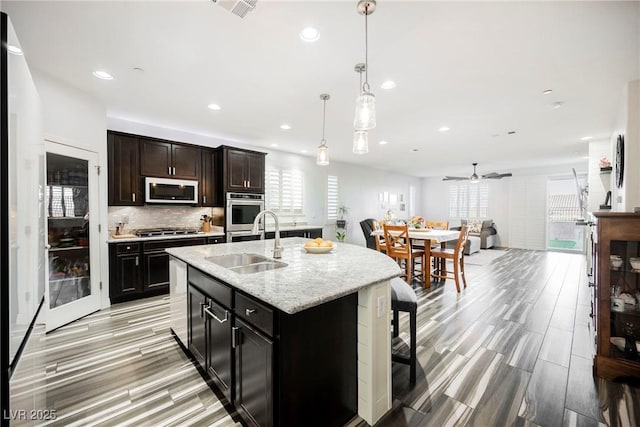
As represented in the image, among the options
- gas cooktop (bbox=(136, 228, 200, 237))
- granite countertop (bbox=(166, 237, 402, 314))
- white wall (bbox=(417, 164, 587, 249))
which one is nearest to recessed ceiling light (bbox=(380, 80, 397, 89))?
granite countertop (bbox=(166, 237, 402, 314))

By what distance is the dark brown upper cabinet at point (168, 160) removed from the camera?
13.1ft

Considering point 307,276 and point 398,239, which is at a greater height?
point 307,276

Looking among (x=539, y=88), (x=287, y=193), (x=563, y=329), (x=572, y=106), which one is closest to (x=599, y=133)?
(x=572, y=106)

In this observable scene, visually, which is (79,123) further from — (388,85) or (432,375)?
(432,375)

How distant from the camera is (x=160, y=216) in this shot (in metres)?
4.40

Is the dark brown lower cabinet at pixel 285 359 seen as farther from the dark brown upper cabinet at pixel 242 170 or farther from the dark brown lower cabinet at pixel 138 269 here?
the dark brown upper cabinet at pixel 242 170

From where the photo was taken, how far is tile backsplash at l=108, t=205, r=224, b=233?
3996 millimetres

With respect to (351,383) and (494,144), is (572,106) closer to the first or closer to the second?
(494,144)

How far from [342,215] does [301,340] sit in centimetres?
642

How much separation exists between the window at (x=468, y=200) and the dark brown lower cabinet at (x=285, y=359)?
9.89 metres

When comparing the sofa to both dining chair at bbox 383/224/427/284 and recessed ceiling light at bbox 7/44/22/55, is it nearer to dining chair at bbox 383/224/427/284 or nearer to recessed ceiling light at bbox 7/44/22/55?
dining chair at bbox 383/224/427/284

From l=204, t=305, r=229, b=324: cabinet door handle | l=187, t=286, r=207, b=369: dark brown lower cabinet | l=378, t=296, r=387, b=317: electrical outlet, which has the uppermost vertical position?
l=378, t=296, r=387, b=317: electrical outlet

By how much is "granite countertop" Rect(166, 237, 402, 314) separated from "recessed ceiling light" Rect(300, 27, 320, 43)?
174 cm

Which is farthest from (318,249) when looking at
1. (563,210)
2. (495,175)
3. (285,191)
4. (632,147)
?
(563,210)
